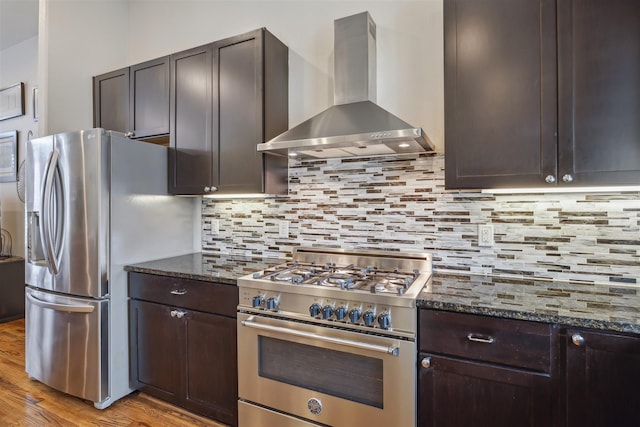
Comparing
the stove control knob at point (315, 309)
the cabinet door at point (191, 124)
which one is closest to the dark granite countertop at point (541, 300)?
the stove control knob at point (315, 309)

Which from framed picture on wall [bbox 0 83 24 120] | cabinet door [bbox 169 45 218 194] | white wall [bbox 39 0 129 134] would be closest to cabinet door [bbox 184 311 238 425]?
cabinet door [bbox 169 45 218 194]

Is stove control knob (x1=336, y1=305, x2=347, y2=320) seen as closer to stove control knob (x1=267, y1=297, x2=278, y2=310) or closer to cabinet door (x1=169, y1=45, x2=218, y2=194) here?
stove control knob (x1=267, y1=297, x2=278, y2=310)

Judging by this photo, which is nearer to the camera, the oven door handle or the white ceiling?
the oven door handle

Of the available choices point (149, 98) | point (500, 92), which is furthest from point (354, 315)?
point (149, 98)

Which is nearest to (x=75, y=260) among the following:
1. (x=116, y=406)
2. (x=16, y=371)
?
(x=116, y=406)

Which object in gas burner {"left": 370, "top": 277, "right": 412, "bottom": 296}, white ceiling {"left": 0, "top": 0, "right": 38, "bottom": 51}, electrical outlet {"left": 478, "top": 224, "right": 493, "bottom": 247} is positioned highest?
white ceiling {"left": 0, "top": 0, "right": 38, "bottom": 51}

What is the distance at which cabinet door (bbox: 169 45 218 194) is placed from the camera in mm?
2402

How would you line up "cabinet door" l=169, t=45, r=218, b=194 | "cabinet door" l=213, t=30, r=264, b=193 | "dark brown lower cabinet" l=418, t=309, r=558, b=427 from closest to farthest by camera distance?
"dark brown lower cabinet" l=418, t=309, r=558, b=427
"cabinet door" l=213, t=30, r=264, b=193
"cabinet door" l=169, t=45, r=218, b=194

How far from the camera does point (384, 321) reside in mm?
1504

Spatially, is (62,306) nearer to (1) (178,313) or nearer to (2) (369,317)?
(1) (178,313)

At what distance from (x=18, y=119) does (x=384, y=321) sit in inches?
200


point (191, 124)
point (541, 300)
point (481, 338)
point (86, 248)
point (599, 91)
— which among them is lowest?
point (481, 338)

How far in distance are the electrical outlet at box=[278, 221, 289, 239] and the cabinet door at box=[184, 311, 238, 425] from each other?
0.78 metres

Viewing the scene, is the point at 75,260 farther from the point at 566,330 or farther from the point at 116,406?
the point at 566,330
